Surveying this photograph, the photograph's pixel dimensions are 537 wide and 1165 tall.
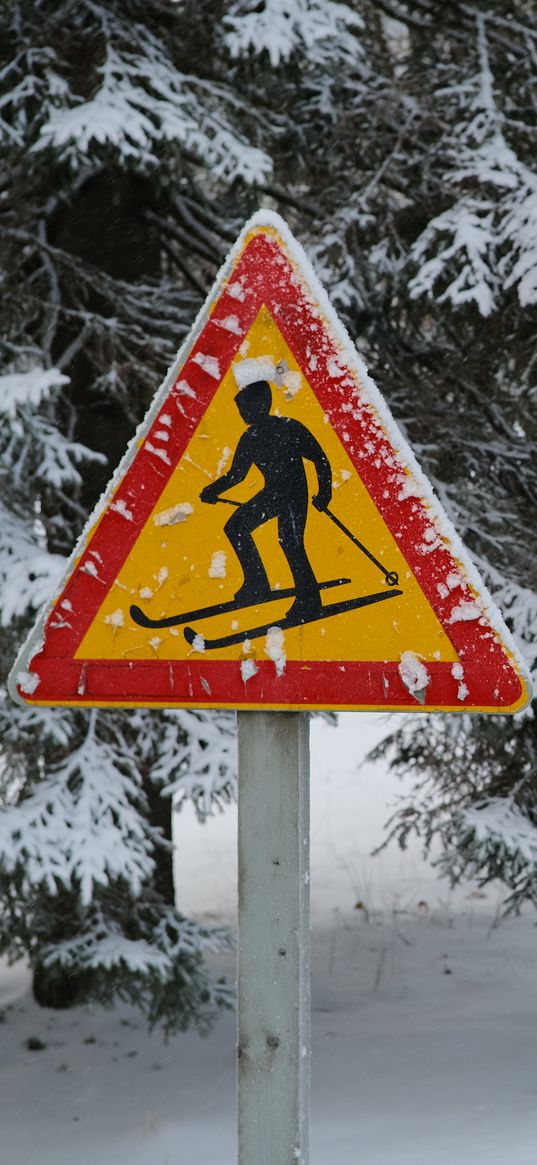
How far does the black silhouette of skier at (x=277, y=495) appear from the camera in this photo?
174 centimetres

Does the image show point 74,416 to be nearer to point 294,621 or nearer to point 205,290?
point 205,290

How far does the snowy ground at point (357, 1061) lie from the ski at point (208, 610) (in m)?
3.10

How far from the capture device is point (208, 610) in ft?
5.76

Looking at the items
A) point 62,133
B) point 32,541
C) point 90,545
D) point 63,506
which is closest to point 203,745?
point 32,541

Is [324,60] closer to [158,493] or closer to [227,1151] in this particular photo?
[158,493]

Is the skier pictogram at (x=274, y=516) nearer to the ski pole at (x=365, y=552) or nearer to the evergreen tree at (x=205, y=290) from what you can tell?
the ski pole at (x=365, y=552)

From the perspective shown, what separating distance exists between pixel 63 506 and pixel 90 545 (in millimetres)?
3691

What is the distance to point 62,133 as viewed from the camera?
3.97 metres

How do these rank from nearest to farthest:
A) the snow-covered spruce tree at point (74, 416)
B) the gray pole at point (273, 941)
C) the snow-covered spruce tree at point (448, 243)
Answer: the gray pole at point (273, 941)
the snow-covered spruce tree at point (74, 416)
the snow-covered spruce tree at point (448, 243)

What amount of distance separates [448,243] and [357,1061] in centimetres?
419

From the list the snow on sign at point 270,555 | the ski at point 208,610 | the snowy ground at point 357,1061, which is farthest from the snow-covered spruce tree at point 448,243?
the ski at point 208,610

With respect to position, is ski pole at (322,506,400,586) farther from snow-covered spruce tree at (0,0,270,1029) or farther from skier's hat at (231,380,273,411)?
snow-covered spruce tree at (0,0,270,1029)

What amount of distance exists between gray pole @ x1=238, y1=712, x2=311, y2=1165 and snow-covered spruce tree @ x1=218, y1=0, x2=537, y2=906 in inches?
106

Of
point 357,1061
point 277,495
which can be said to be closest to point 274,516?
point 277,495
